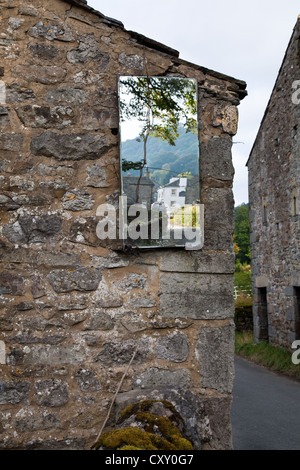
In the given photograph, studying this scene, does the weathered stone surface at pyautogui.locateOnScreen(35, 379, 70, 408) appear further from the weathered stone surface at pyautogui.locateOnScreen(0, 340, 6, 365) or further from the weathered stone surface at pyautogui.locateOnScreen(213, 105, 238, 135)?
the weathered stone surface at pyautogui.locateOnScreen(213, 105, 238, 135)

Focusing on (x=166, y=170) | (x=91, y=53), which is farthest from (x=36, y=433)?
(x=91, y=53)

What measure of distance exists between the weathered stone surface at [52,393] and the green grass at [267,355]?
7.56 m

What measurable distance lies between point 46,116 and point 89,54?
0.54 meters

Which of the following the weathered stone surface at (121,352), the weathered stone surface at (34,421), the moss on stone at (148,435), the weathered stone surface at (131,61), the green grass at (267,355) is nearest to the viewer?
the moss on stone at (148,435)

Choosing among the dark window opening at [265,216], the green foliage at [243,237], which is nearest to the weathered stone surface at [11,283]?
the dark window opening at [265,216]

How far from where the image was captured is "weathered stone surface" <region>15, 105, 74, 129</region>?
340 centimetres

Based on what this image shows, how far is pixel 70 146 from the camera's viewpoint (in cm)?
342

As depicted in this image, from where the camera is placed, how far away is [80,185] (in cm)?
341

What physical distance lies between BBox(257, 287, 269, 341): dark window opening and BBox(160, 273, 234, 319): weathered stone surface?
1050 centimetres

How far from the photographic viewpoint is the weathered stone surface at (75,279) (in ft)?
10.9

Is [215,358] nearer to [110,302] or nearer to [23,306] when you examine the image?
[110,302]

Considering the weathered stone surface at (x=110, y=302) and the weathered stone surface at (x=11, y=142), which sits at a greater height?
the weathered stone surface at (x=11, y=142)

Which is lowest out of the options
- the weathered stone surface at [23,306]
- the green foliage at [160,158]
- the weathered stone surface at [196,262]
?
the weathered stone surface at [23,306]

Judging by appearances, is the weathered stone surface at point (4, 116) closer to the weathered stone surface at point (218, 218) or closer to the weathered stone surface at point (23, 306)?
the weathered stone surface at point (23, 306)
